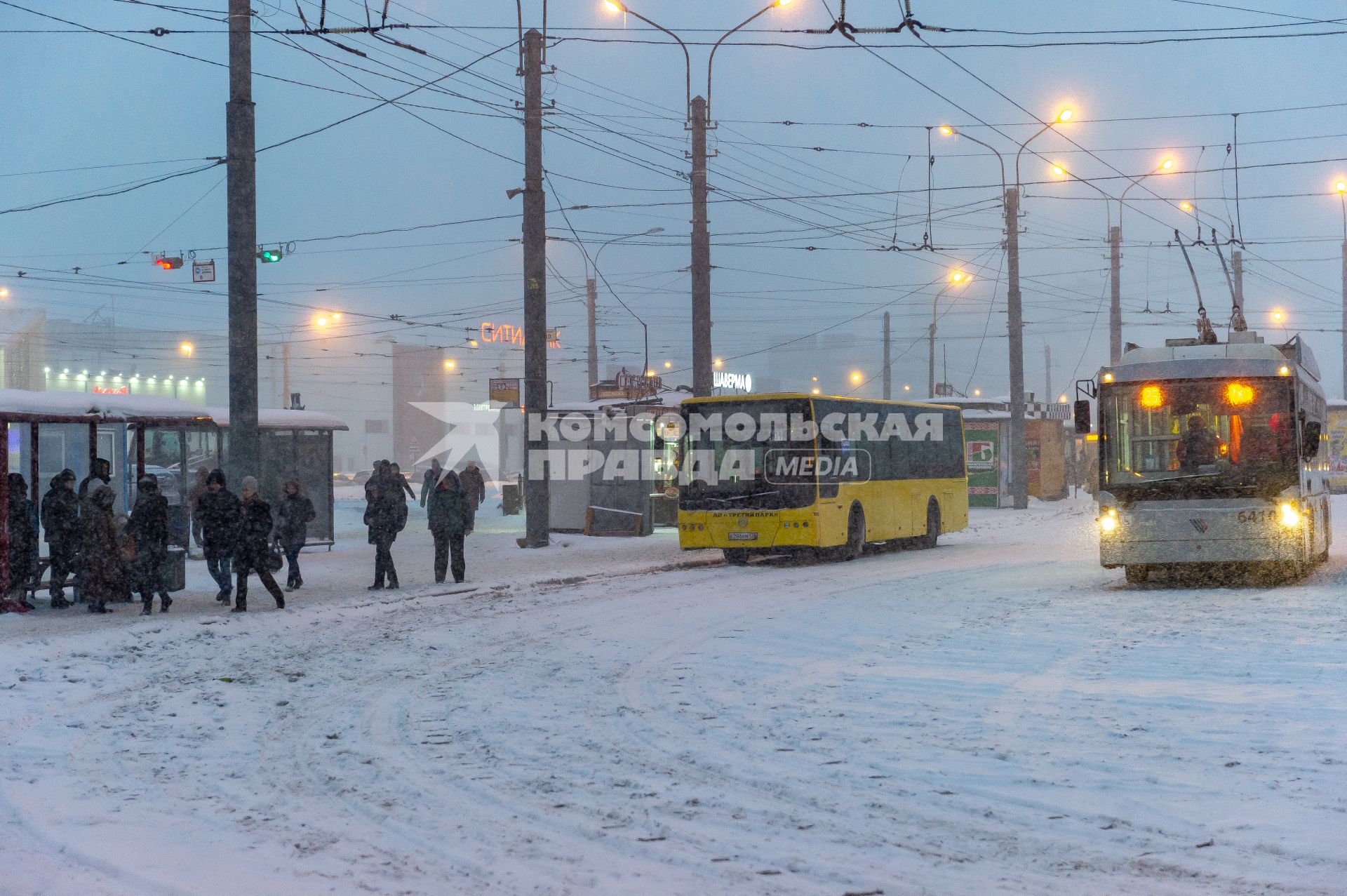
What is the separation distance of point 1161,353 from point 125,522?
12.6m

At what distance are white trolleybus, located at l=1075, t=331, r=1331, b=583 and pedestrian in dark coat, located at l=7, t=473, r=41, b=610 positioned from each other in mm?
12341

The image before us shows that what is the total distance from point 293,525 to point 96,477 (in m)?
2.51

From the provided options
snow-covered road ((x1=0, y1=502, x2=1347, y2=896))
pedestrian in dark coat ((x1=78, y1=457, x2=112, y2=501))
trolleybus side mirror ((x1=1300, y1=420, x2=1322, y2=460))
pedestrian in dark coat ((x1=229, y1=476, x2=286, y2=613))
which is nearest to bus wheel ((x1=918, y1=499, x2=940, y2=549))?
trolleybus side mirror ((x1=1300, y1=420, x2=1322, y2=460))

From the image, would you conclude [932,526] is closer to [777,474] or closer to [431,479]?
[777,474]

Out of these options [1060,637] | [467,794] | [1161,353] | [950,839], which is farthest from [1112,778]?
[1161,353]

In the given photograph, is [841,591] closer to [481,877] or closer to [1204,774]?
[1204,774]

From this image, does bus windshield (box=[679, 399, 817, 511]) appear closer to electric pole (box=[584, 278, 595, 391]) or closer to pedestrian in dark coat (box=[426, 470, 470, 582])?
pedestrian in dark coat (box=[426, 470, 470, 582])

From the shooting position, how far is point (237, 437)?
17438 mm

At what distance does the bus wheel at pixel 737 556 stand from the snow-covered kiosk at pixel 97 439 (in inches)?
334

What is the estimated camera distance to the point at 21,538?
1566 cm

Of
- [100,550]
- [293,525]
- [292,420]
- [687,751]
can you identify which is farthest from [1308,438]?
[292,420]

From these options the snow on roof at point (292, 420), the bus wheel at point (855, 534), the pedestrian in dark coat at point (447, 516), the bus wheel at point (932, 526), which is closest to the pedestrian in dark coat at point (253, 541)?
the pedestrian in dark coat at point (447, 516)

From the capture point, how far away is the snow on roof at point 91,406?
15.5 metres

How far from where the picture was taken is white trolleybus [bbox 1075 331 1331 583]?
16.5 m
